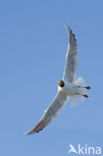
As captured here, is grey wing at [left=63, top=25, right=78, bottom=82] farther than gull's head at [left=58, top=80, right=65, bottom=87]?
Yes

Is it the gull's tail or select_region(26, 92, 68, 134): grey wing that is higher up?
the gull's tail

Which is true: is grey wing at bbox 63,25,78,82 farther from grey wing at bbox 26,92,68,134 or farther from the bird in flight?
grey wing at bbox 26,92,68,134

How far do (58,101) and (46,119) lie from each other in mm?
→ 711

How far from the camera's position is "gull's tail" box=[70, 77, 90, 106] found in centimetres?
8744

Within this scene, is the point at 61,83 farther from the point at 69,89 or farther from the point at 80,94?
the point at 80,94

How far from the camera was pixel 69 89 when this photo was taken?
287 feet

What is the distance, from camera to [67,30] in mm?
87688

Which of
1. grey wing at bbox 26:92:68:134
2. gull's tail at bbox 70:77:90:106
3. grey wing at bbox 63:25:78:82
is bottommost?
grey wing at bbox 26:92:68:134

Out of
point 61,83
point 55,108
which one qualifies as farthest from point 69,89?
point 55,108

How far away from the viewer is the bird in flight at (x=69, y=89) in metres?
87.4

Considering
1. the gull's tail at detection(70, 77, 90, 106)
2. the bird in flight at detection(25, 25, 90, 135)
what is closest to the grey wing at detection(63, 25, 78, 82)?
the bird in flight at detection(25, 25, 90, 135)

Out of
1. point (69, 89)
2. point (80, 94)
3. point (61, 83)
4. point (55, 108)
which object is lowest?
point (55, 108)

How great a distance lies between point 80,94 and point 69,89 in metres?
0.39

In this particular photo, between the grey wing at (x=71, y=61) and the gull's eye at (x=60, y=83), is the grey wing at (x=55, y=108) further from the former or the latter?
the grey wing at (x=71, y=61)
